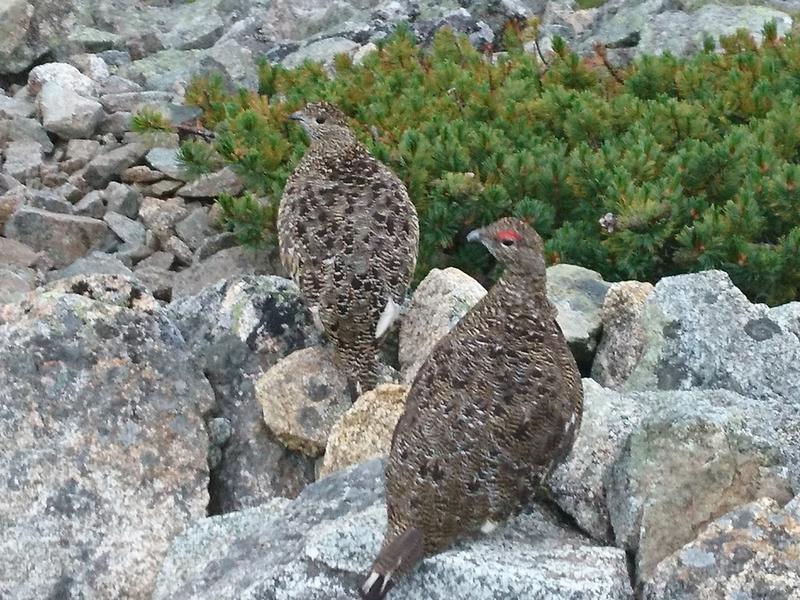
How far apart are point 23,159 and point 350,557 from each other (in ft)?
17.9

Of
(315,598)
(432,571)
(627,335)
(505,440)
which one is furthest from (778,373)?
(315,598)

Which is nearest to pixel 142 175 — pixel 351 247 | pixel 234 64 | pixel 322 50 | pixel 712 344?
pixel 234 64

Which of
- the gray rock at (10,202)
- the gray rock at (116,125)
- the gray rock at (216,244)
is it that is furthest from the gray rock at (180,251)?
the gray rock at (116,125)

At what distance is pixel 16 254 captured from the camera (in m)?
6.87

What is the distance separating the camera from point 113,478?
4270mm

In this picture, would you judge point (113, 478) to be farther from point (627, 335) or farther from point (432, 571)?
point (627, 335)

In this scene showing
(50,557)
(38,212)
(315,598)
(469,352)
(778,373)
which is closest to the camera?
(315,598)

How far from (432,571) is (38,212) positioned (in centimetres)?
447

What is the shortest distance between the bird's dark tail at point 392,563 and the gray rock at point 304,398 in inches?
50.4

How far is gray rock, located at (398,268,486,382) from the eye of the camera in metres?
4.88

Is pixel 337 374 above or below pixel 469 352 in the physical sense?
below

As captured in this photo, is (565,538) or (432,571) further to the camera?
(565,538)

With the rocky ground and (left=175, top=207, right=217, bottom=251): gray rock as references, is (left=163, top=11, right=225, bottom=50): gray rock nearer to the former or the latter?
(left=175, top=207, right=217, bottom=251): gray rock

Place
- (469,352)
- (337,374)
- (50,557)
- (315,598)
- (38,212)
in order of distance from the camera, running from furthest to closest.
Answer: (38,212), (337,374), (50,557), (469,352), (315,598)
